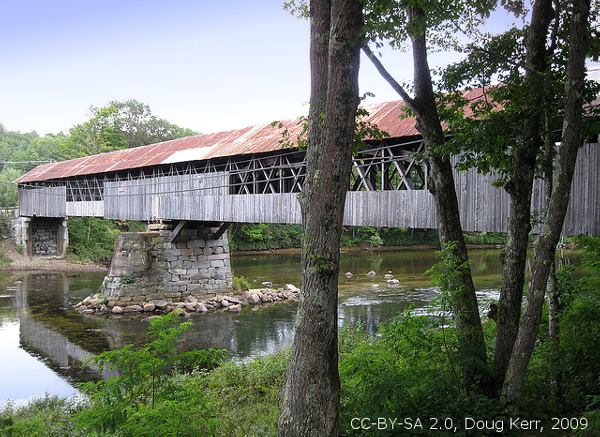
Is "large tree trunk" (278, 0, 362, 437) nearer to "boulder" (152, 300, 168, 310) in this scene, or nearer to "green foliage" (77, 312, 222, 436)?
"green foliage" (77, 312, 222, 436)

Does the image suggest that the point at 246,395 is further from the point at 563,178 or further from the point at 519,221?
the point at 563,178

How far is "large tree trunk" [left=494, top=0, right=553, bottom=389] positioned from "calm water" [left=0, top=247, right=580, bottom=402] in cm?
530

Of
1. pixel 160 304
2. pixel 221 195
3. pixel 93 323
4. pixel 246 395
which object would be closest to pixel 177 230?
pixel 160 304

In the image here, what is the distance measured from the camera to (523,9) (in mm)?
4953

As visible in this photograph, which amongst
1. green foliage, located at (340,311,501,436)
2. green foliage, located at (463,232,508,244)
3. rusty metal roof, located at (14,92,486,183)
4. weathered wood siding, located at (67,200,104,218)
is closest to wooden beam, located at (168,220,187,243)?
rusty metal roof, located at (14,92,486,183)

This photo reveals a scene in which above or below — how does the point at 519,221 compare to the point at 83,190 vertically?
below

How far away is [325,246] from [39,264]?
21525 millimetres

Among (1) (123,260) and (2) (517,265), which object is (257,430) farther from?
(1) (123,260)

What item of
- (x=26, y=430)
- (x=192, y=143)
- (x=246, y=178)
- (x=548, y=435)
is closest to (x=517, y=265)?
(x=548, y=435)

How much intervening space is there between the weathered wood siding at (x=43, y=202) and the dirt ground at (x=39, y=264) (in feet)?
5.85

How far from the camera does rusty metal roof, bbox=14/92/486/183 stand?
8859mm

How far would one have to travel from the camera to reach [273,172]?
1216 centimetres

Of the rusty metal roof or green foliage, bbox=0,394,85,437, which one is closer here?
green foliage, bbox=0,394,85,437

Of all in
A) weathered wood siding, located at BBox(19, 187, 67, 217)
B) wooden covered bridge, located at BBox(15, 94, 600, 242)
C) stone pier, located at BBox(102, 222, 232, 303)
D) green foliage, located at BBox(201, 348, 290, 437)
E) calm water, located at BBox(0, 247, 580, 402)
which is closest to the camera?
green foliage, located at BBox(201, 348, 290, 437)
